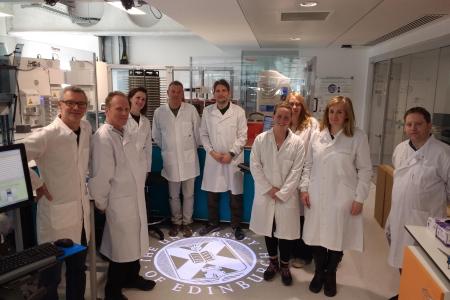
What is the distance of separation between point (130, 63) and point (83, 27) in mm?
1234

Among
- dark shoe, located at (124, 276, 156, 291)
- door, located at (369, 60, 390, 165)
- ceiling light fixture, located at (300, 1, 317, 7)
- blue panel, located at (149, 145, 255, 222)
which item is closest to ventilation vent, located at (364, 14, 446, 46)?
door, located at (369, 60, 390, 165)

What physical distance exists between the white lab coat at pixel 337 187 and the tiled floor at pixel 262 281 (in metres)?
0.43

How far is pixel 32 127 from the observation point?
3424 mm

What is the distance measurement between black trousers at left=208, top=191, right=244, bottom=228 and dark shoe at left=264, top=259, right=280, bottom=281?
2.50ft

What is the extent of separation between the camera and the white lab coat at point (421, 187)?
1.95 m

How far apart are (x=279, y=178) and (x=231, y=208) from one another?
3.41ft

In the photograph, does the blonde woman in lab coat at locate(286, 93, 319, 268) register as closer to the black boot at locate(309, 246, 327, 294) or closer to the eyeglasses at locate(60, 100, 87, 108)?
the black boot at locate(309, 246, 327, 294)

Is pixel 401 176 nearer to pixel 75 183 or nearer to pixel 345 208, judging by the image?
pixel 345 208

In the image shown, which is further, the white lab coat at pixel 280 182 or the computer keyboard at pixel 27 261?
the white lab coat at pixel 280 182

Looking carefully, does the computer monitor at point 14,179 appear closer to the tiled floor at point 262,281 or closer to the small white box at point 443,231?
the tiled floor at point 262,281

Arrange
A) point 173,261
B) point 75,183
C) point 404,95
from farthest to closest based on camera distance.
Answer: point 404,95
point 173,261
point 75,183

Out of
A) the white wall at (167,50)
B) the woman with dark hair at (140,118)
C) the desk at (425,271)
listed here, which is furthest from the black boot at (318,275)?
the white wall at (167,50)

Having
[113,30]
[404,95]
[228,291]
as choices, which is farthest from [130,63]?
[228,291]

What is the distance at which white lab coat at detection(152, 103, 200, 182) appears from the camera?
10.5 ft
